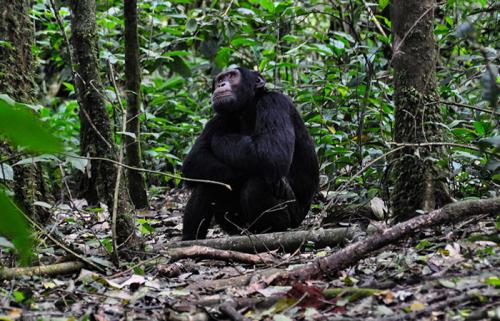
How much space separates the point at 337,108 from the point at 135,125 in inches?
101

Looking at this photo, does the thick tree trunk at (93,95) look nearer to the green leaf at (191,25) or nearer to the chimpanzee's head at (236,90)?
the chimpanzee's head at (236,90)

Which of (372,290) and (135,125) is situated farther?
(135,125)

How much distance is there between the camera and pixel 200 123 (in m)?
9.54

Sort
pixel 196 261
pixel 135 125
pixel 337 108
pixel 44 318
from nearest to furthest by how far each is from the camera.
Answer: pixel 44 318, pixel 196 261, pixel 135 125, pixel 337 108

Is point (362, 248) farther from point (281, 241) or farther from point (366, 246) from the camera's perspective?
point (281, 241)

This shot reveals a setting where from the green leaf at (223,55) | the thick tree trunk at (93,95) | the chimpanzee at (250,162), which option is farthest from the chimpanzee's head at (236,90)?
the thick tree trunk at (93,95)

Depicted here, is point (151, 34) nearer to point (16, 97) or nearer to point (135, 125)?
point (135, 125)

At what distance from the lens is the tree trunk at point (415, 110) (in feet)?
15.4

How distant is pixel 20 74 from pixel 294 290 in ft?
10.8

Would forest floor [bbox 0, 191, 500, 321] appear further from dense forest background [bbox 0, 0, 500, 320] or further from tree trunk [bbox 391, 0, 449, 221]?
tree trunk [bbox 391, 0, 449, 221]

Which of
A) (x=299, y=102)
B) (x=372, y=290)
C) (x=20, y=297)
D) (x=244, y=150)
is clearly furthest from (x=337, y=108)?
(x=20, y=297)

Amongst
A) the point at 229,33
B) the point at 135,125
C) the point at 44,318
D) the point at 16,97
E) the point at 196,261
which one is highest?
the point at 229,33

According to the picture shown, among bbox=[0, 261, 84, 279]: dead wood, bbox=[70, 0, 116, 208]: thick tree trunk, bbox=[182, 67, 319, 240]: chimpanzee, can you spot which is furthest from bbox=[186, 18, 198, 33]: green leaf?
bbox=[0, 261, 84, 279]: dead wood

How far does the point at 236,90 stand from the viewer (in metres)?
7.01
